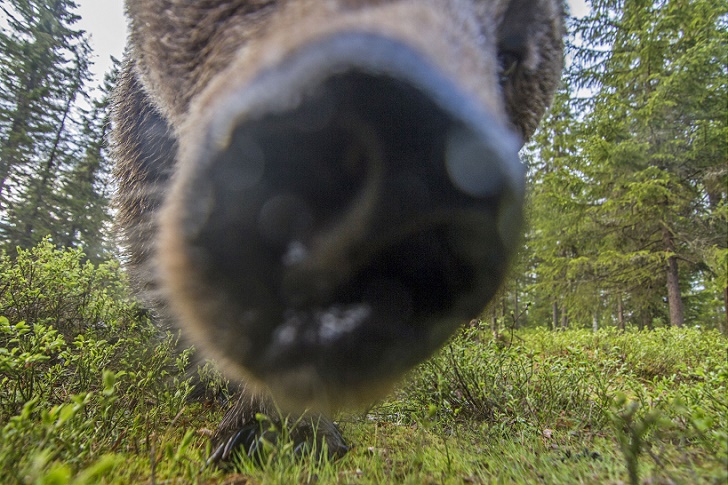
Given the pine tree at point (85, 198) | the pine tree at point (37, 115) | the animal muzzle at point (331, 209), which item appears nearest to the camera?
the animal muzzle at point (331, 209)

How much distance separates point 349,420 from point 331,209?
2.40m

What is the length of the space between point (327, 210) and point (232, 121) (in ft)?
0.93

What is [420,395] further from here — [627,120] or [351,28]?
[627,120]

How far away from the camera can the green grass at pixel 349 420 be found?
4.59 ft

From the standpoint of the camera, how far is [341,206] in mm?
874

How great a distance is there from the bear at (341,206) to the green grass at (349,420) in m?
0.47

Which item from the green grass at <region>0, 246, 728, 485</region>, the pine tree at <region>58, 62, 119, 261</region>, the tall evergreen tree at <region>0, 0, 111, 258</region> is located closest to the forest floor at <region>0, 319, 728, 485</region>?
the green grass at <region>0, 246, 728, 485</region>

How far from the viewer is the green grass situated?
1399 millimetres

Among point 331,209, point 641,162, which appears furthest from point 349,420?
point 641,162

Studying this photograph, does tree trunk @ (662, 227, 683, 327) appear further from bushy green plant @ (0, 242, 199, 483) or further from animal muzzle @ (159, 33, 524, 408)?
animal muzzle @ (159, 33, 524, 408)

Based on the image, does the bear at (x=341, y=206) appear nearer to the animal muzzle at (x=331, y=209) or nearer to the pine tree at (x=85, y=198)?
the animal muzzle at (x=331, y=209)

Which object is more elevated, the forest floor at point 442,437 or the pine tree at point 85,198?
the pine tree at point 85,198

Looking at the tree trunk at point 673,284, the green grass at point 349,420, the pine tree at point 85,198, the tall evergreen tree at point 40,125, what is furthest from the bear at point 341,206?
the pine tree at point 85,198

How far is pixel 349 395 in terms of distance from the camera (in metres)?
1.09
